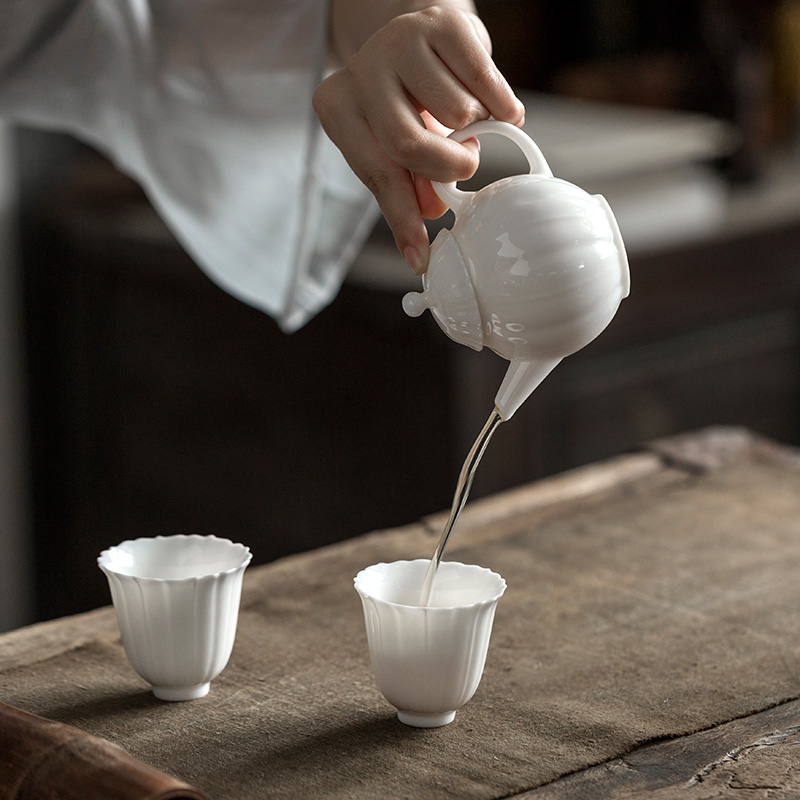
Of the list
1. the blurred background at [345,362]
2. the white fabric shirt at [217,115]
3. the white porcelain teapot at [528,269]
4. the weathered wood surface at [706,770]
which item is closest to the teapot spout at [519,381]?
the white porcelain teapot at [528,269]

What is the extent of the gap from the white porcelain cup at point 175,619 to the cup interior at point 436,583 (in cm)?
10

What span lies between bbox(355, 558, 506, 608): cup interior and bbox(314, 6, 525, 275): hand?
8.4 inches

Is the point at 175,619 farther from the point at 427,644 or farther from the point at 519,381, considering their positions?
the point at 519,381

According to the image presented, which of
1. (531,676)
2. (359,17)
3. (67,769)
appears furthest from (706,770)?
(359,17)

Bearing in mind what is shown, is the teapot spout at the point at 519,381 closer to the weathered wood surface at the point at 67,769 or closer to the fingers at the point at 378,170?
the fingers at the point at 378,170

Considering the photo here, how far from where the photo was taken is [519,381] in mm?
774

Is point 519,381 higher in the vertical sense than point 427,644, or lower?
higher

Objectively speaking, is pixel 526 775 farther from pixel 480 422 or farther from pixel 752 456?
pixel 480 422

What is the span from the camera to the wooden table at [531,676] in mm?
747

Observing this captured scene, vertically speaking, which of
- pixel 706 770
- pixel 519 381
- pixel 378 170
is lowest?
pixel 706 770

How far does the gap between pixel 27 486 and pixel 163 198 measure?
134 centimetres

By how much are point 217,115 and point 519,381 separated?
20.7 inches

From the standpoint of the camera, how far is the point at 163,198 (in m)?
1.20

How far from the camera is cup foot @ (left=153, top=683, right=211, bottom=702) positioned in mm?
835
